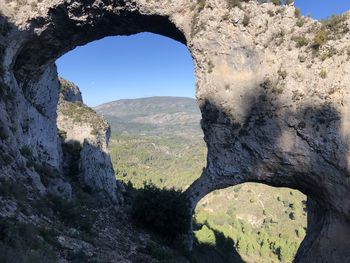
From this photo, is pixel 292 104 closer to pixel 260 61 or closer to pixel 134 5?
pixel 260 61

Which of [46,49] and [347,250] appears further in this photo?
[46,49]

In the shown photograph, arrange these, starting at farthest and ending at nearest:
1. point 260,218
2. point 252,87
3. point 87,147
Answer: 1. point 260,218
2. point 87,147
3. point 252,87

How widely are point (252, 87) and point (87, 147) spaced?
24404 mm

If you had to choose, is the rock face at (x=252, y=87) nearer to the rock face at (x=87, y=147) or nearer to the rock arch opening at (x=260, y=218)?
the rock face at (x=87, y=147)

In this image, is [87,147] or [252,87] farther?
[87,147]

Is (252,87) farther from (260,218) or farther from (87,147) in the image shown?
(260,218)

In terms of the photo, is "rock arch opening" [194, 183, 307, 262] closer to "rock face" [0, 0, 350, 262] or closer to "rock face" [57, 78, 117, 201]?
"rock face" [57, 78, 117, 201]

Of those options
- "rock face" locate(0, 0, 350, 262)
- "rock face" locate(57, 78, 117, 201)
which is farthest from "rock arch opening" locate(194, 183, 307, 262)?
"rock face" locate(0, 0, 350, 262)

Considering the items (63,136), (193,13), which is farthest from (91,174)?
(193,13)

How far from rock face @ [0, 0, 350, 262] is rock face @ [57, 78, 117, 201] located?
48.4 feet

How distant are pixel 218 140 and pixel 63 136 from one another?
28705 mm

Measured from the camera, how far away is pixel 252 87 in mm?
25203

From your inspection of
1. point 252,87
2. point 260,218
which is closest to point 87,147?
point 252,87

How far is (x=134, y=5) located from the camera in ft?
86.6
